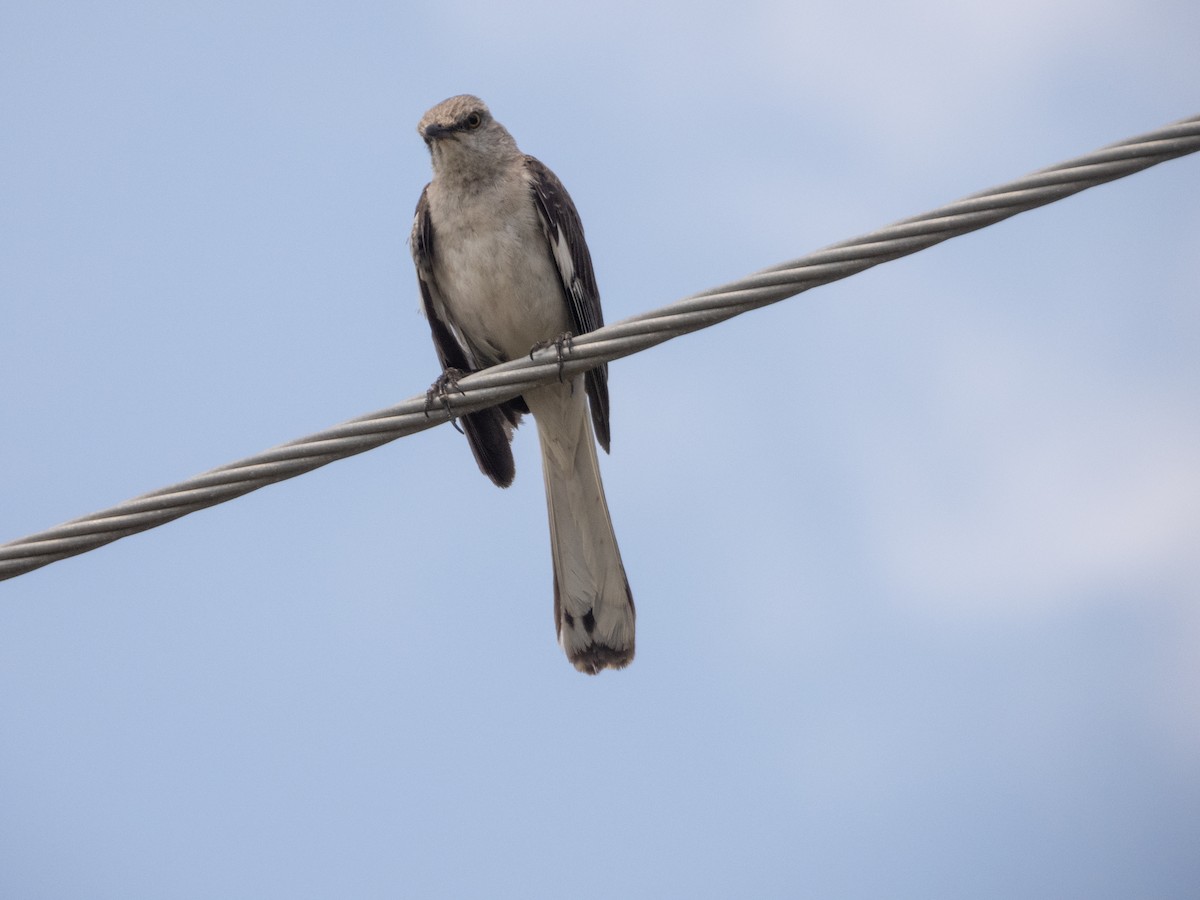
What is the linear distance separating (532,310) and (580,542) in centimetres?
119

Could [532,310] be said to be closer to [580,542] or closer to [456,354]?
[456,354]

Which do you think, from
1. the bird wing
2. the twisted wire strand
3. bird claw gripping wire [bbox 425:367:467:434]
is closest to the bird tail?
the bird wing

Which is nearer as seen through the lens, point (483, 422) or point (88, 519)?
point (88, 519)

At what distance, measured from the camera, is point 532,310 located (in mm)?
6348

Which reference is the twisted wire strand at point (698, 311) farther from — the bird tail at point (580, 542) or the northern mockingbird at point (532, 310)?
the bird tail at point (580, 542)

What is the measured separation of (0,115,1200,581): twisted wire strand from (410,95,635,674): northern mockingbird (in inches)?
90.0

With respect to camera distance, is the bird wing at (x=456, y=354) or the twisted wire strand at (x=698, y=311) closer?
the twisted wire strand at (x=698, y=311)

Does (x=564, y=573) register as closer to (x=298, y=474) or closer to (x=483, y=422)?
(x=483, y=422)

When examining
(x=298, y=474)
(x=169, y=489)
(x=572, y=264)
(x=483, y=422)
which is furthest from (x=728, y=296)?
(x=483, y=422)

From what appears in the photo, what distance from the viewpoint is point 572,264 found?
21.0ft

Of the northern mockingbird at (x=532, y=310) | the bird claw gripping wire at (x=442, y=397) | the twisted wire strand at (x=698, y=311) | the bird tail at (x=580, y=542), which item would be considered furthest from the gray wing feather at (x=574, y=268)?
the twisted wire strand at (x=698, y=311)

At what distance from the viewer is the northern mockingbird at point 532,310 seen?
20.9 ft

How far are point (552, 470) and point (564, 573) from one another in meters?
0.53

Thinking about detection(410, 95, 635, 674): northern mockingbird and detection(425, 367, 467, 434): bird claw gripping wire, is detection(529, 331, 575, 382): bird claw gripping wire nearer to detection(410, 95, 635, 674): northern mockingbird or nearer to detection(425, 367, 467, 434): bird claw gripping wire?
detection(425, 367, 467, 434): bird claw gripping wire
